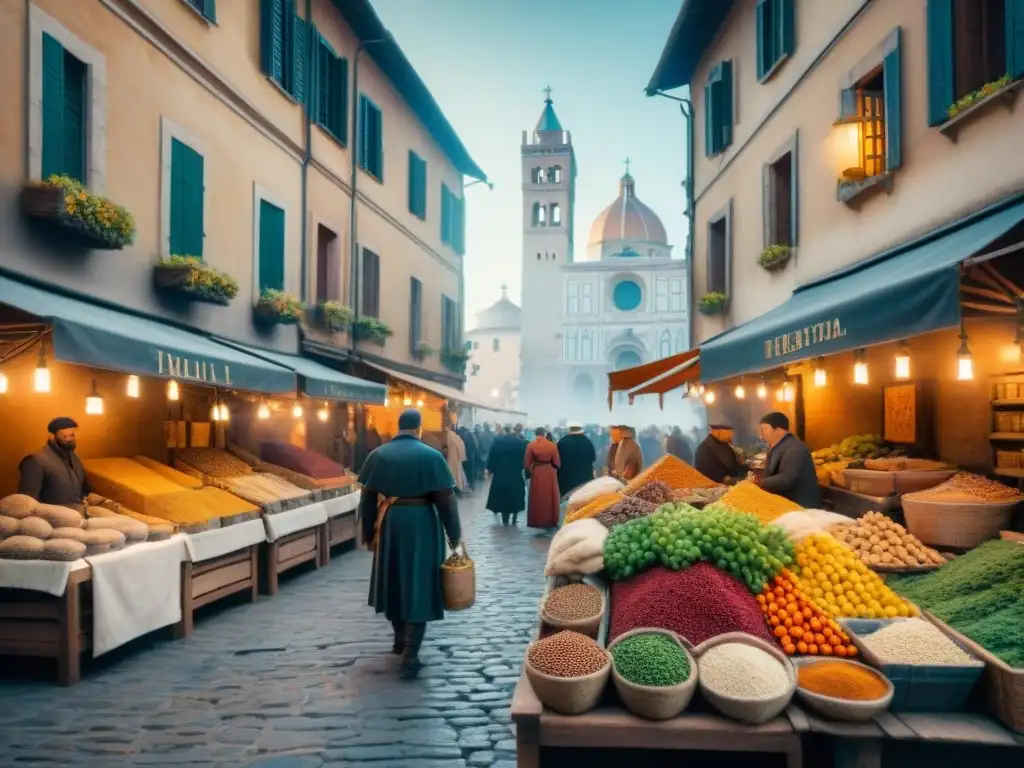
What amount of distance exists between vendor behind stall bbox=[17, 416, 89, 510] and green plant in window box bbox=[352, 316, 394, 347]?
334 inches

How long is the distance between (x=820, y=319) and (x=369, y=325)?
10747mm

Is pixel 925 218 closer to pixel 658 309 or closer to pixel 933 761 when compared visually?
pixel 933 761

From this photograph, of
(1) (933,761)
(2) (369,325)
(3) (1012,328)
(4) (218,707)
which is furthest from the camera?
(2) (369,325)

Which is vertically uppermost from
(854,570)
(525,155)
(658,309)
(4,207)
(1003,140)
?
(525,155)

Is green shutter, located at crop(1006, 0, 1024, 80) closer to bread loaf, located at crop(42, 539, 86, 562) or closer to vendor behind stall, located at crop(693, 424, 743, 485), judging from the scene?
vendor behind stall, located at crop(693, 424, 743, 485)

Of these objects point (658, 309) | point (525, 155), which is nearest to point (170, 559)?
point (658, 309)

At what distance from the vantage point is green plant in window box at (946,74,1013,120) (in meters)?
5.61

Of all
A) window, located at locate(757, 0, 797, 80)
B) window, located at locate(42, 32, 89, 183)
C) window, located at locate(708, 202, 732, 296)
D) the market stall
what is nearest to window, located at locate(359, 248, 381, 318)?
window, located at locate(708, 202, 732, 296)

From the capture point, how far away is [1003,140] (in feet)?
18.9

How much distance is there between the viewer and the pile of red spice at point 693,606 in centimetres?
370

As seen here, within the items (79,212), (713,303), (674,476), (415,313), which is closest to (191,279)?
(79,212)

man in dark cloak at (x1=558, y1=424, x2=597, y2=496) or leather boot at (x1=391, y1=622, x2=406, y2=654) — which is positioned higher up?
man in dark cloak at (x1=558, y1=424, x2=597, y2=496)

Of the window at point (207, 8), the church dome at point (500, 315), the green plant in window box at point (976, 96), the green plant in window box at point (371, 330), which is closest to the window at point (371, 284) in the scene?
the green plant in window box at point (371, 330)

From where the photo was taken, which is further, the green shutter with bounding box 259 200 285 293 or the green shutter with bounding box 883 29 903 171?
the green shutter with bounding box 259 200 285 293
